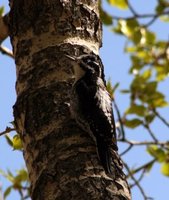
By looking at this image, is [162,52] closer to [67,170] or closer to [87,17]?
[87,17]

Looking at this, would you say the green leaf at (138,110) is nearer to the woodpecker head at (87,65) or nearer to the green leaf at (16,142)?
the woodpecker head at (87,65)

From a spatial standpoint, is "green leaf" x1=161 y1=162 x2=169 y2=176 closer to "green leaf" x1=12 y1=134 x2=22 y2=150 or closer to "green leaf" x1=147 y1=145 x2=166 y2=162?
"green leaf" x1=147 y1=145 x2=166 y2=162

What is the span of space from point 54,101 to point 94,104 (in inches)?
14.1

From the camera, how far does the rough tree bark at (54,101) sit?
2.05 m

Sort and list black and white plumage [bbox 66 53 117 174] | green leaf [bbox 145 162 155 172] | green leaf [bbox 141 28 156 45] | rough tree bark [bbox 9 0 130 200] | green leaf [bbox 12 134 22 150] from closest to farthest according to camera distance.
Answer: rough tree bark [bbox 9 0 130 200] → black and white plumage [bbox 66 53 117 174] → green leaf [bbox 12 134 22 150] → green leaf [bbox 145 162 155 172] → green leaf [bbox 141 28 156 45]

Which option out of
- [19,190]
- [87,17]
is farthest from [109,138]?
[19,190]

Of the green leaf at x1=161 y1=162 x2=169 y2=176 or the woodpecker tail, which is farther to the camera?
the green leaf at x1=161 y1=162 x2=169 y2=176

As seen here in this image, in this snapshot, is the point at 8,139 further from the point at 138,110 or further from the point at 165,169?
the point at 165,169

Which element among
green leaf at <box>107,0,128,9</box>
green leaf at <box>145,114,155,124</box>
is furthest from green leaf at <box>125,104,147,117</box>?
green leaf at <box>107,0,128,9</box>

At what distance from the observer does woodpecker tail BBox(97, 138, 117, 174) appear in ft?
6.88

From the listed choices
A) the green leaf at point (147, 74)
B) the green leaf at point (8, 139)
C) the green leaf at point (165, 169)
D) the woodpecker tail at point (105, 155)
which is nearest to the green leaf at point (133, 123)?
the green leaf at point (147, 74)

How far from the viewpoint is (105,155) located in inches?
84.7

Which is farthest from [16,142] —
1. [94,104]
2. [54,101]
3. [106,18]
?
[106,18]

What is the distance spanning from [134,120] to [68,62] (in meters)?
0.90
